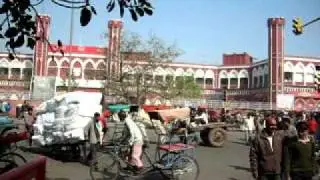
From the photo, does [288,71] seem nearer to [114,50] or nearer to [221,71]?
[221,71]

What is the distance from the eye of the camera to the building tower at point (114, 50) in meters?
48.0

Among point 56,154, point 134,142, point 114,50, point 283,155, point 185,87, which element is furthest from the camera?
Answer: point 185,87

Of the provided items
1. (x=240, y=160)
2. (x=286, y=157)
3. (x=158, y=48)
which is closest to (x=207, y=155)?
(x=240, y=160)

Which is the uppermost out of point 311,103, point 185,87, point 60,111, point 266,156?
point 185,87

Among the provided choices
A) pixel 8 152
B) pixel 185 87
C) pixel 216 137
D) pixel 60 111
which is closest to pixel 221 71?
pixel 185 87

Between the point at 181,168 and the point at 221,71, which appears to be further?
the point at 221,71

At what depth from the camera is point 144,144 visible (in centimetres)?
1213

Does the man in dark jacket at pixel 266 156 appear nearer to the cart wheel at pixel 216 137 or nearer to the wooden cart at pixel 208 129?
the wooden cart at pixel 208 129

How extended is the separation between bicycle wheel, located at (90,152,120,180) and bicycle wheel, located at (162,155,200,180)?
103 centimetres

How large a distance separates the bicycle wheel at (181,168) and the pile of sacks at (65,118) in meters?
4.62

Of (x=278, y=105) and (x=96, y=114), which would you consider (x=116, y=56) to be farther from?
(x=96, y=114)

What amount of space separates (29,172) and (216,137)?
64.5 ft

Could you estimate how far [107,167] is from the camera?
11.3 meters

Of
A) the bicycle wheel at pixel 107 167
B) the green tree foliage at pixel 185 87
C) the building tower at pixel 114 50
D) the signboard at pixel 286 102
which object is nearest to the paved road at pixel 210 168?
the bicycle wheel at pixel 107 167
